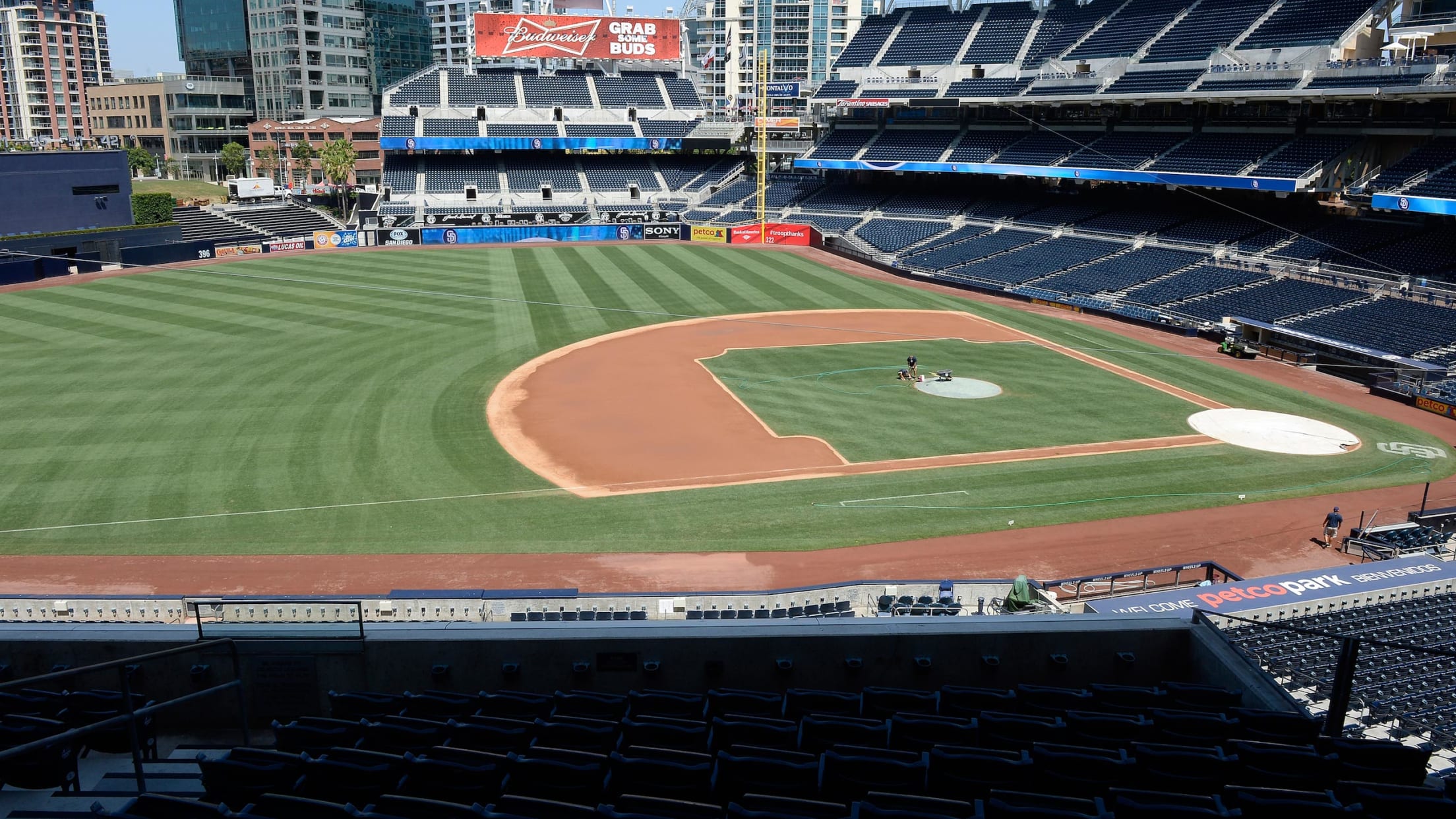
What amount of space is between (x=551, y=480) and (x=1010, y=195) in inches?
2060

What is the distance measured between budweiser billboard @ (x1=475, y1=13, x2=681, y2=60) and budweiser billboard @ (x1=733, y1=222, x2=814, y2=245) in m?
25.1

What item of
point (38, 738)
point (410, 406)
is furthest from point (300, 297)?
point (38, 738)

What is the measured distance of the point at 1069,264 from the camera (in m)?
55.6

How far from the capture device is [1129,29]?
6272 centimetres

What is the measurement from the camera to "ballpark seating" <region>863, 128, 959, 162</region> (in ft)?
236

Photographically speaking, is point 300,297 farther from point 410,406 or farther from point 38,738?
point 38,738

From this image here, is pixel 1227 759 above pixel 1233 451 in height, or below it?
above

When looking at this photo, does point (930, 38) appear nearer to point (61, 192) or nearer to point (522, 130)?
point (522, 130)

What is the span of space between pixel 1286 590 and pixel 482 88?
3190 inches

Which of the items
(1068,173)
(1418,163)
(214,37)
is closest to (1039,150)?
(1068,173)

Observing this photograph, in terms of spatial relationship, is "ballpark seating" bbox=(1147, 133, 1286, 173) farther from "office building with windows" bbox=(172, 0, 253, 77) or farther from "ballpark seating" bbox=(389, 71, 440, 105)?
"office building with windows" bbox=(172, 0, 253, 77)

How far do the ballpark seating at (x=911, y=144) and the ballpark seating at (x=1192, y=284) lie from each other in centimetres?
2470

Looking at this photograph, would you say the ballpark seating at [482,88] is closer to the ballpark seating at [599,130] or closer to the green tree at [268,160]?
the ballpark seating at [599,130]

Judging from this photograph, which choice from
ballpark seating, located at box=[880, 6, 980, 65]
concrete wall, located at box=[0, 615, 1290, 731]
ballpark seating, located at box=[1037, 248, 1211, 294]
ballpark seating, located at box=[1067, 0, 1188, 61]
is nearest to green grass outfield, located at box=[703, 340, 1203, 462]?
ballpark seating, located at box=[1037, 248, 1211, 294]
